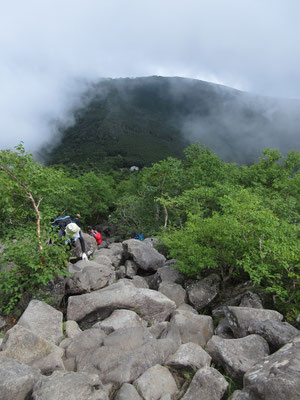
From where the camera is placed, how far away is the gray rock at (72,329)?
8.95m

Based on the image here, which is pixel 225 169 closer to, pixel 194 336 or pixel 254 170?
pixel 254 170

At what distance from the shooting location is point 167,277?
14195 mm

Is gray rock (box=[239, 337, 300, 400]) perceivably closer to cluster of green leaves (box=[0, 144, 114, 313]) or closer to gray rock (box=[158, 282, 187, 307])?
gray rock (box=[158, 282, 187, 307])

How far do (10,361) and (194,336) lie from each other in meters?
5.82

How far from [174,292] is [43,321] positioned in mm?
6373

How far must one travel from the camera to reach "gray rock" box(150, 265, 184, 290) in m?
14.1

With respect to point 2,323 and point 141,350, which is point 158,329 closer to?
point 141,350

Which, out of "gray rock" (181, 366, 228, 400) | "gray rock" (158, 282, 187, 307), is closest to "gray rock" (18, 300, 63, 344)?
"gray rock" (181, 366, 228, 400)

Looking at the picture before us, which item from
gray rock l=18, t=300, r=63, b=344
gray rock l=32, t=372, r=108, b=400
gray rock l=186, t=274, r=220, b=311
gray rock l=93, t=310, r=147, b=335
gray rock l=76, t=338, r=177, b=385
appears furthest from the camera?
gray rock l=186, t=274, r=220, b=311

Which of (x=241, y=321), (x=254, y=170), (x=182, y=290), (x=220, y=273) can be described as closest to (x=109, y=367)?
(x=241, y=321)

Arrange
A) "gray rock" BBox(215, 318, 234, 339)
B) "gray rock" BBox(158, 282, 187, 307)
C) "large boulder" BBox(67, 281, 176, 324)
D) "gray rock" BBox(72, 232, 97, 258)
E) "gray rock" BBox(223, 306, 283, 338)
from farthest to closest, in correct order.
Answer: "gray rock" BBox(72, 232, 97, 258), "gray rock" BBox(158, 282, 187, 307), "large boulder" BBox(67, 281, 176, 324), "gray rock" BBox(215, 318, 234, 339), "gray rock" BBox(223, 306, 283, 338)

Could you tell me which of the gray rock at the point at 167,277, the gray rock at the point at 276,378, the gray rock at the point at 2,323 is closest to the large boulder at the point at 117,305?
the gray rock at the point at 2,323

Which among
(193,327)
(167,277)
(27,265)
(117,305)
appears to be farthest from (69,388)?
(167,277)

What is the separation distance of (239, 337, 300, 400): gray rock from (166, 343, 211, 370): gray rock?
163cm
